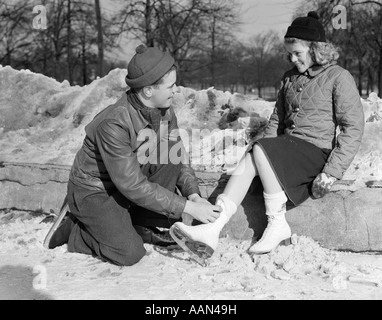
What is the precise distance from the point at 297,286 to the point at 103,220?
120cm

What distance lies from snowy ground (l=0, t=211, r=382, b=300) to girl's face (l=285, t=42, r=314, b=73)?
42.8 inches

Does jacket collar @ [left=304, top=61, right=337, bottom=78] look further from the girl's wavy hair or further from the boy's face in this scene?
the boy's face

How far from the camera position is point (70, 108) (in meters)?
6.34

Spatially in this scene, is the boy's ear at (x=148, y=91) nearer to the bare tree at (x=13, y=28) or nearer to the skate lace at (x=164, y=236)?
the skate lace at (x=164, y=236)

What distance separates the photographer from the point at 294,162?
332cm

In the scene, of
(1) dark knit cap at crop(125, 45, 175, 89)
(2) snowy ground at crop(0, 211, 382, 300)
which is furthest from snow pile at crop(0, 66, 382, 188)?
(1) dark knit cap at crop(125, 45, 175, 89)

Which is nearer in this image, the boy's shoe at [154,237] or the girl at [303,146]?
the girl at [303,146]

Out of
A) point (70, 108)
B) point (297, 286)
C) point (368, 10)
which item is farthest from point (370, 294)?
point (368, 10)

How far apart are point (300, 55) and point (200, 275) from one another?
4.82 ft

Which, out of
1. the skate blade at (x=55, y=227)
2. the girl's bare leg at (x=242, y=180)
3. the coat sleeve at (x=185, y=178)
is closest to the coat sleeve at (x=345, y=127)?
the girl's bare leg at (x=242, y=180)

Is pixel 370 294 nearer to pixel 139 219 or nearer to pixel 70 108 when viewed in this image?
pixel 139 219

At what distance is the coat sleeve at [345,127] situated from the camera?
3291 millimetres

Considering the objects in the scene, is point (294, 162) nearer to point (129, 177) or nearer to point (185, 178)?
point (185, 178)

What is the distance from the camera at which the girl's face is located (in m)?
3.45
